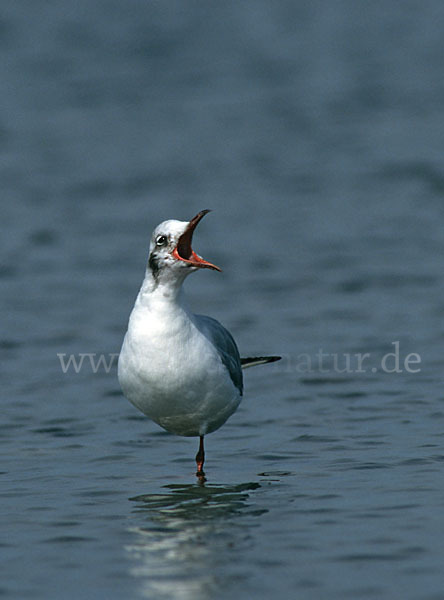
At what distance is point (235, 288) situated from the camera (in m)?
20.2

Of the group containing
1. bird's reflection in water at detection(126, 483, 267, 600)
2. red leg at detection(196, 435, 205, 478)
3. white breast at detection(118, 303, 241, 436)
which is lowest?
bird's reflection in water at detection(126, 483, 267, 600)

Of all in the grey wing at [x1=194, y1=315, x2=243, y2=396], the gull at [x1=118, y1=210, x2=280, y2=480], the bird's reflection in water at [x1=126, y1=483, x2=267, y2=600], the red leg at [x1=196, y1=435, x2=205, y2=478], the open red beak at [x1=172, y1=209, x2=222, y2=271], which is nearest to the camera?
the bird's reflection in water at [x1=126, y1=483, x2=267, y2=600]

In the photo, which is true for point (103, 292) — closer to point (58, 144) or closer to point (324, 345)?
point (324, 345)

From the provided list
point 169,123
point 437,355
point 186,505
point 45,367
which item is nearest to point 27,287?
point 45,367

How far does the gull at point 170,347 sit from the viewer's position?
32.7ft

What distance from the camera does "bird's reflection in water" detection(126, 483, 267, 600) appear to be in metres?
7.81

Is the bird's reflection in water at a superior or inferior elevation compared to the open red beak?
inferior

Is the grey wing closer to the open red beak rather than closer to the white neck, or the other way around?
the white neck

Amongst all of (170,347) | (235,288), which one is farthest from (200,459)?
(235,288)

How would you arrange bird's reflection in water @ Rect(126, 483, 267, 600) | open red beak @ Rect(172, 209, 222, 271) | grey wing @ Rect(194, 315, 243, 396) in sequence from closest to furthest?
bird's reflection in water @ Rect(126, 483, 267, 600), open red beak @ Rect(172, 209, 222, 271), grey wing @ Rect(194, 315, 243, 396)

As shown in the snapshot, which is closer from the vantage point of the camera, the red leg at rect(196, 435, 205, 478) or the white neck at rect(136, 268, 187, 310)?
the white neck at rect(136, 268, 187, 310)

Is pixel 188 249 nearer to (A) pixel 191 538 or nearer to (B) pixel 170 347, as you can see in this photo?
(B) pixel 170 347

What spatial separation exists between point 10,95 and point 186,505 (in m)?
32.5

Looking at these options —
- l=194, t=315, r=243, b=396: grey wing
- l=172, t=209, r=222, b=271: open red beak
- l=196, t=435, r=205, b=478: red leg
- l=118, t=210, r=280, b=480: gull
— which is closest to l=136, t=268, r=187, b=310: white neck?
l=118, t=210, r=280, b=480: gull
